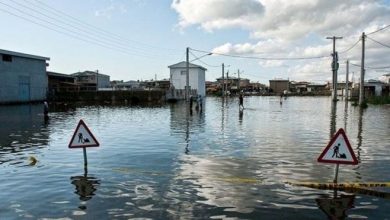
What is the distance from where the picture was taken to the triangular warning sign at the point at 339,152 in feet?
29.2

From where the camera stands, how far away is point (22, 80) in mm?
59938

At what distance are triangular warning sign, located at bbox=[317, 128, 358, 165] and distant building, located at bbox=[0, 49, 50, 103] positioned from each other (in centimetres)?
5326

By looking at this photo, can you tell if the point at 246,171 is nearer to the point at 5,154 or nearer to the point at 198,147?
the point at 198,147

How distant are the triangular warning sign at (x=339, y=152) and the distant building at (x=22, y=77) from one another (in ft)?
175

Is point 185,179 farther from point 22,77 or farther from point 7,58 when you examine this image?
point 22,77

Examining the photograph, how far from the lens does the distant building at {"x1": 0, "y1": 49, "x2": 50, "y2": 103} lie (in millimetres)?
55594

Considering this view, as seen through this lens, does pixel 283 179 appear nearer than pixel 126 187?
No

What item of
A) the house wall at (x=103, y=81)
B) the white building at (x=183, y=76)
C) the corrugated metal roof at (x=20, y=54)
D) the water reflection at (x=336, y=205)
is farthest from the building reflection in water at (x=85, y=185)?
the house wall at (x=103, y=81)

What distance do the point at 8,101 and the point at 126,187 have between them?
171 ft

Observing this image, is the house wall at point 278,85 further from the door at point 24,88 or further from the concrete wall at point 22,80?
the door at point 24,88

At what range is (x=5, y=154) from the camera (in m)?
14.6

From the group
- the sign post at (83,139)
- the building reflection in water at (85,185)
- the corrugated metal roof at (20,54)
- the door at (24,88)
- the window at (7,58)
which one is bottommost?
the building reflection in water at (85,185)

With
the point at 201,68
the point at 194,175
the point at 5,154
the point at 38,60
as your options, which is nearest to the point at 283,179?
the point at 194,175

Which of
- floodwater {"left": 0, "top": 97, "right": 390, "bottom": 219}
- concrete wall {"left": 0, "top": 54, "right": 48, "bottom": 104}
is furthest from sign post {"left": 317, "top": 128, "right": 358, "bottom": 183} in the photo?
concrete wall {"left": 0, "top": 54, "right": 48, "bottom": 104}
